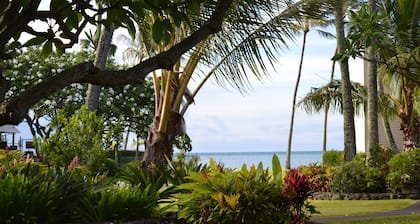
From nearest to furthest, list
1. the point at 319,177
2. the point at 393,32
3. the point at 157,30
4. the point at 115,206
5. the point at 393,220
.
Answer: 1. the point at 157,30
2. the point at 115,206
3. the point at 393,32
4. the point at 393,220
5. the point at 319,177

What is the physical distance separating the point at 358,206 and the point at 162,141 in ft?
16.4

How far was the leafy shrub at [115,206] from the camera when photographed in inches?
276

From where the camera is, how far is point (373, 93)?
1723 cm

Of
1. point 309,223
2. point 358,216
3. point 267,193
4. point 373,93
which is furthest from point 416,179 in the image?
point 267,193

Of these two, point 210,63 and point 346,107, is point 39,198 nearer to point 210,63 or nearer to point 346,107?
point 210,63

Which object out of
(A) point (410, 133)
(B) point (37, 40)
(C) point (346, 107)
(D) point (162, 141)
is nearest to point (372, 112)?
(C) point (346, 107)

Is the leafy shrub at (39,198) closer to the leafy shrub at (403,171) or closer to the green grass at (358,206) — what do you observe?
the green grass at (358,206)

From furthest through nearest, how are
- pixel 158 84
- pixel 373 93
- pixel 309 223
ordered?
pixel 373 93 < pixel 158 84 < pixel 309 223

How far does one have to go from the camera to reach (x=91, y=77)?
2.36 metres

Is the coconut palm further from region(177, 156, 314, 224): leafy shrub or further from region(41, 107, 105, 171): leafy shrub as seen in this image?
region(41, 107, 105, 171): leafy shrub

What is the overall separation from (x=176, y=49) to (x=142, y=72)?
19 centimetres

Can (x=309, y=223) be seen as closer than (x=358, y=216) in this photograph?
Yes

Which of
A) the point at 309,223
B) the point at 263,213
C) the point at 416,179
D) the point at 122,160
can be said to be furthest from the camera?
the point at 122,160

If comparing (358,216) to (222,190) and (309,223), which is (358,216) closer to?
(309,223)
